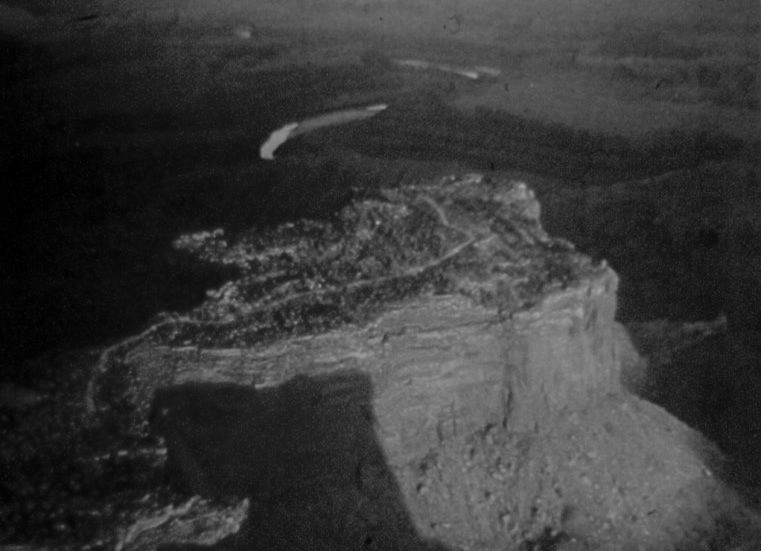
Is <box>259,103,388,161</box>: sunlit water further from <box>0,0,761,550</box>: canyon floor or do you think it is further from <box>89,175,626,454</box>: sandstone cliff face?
<box>89,175,626,454</box>: sandstone cliff face

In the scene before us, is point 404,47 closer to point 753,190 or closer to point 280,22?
point 280,22

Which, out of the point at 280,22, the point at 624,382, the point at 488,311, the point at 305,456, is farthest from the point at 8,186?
the point at 624,382

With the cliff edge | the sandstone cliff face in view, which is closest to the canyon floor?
the cliff edge

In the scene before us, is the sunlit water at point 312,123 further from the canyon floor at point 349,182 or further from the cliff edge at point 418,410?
the cliff edge at point 418,410

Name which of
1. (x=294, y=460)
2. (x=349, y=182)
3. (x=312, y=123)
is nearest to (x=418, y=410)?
(x=294, y=460)

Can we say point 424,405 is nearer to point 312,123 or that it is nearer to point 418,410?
point 418,410

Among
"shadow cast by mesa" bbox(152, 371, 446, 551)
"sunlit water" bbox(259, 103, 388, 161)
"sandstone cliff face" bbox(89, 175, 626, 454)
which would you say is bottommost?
"shadow cast by mesa" bbox(152, 371, 446, 551)
